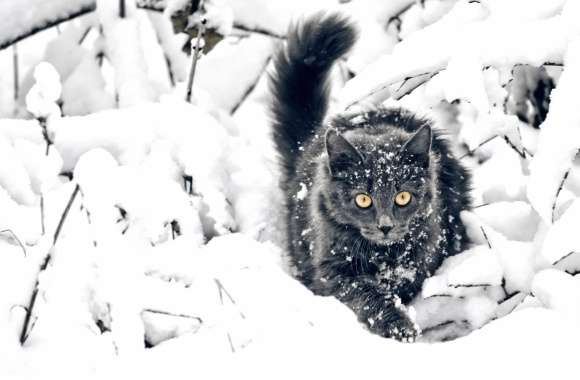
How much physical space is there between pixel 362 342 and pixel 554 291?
512 millimetres

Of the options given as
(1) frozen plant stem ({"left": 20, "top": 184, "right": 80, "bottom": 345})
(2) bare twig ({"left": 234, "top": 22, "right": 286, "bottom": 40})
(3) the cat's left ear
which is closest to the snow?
A: (2) bare twig ({"left": 234, "top": 22, "right": 286, "bottom": 40})

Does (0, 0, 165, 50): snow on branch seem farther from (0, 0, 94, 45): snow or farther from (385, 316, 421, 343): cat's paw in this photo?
(385, 316, 421, 343): cat's paw

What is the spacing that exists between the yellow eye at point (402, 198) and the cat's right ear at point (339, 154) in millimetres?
226

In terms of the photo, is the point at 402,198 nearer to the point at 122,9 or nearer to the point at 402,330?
the point at 402,330

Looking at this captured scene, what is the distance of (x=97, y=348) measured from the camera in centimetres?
196

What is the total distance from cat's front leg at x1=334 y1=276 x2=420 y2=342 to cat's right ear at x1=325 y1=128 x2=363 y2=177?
50 cm

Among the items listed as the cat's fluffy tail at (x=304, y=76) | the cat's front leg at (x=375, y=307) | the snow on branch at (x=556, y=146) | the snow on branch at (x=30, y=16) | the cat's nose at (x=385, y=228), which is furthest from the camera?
the cat's fluffy tail at (x=304, y=76)

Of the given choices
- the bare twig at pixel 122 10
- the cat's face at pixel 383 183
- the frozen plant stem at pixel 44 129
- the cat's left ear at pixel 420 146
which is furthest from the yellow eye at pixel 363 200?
the frozen plant stem at pixel 44 129

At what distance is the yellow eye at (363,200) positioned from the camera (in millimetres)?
3330

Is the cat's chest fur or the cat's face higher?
the cat's face

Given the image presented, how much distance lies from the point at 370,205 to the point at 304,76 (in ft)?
3.25

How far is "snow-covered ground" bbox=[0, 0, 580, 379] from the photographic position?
186 centimetres

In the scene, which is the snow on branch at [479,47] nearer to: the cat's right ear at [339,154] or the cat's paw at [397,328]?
the cat's right ear at [339,154]

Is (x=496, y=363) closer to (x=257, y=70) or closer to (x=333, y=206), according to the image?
(x=333, y=206)
